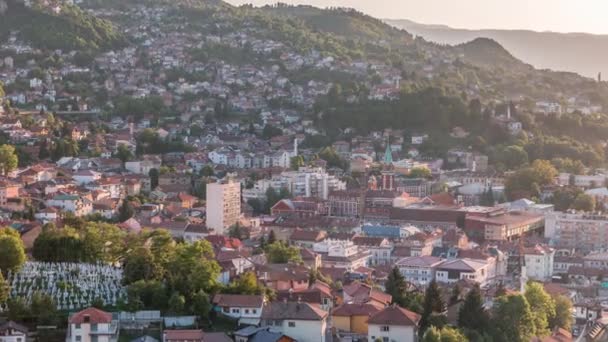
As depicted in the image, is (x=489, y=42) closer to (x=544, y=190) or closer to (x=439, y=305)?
(x=544, y=190)

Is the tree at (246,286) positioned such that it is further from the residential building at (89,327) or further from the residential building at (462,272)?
the residential building at (462,272)

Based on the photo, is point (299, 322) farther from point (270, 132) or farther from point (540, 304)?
point (270, 132)

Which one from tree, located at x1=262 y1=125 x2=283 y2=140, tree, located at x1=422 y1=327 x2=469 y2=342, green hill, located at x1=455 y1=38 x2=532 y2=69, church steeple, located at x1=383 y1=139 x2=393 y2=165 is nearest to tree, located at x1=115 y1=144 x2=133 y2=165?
tree, located at x1=262 y1=125 x2=283 y2=140

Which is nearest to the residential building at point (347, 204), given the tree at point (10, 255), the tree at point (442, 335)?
the tree at point (10, 255)

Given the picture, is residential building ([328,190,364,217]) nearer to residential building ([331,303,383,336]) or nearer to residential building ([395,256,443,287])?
residential building ([395,256,443,287])

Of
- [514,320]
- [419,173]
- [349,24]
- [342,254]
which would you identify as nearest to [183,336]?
[514,320]

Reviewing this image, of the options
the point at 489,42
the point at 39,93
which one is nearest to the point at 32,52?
the point at 39,93

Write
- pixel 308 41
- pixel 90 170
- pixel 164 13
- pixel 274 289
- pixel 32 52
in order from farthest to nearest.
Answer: pixel 164 13 < pixel 308 41 < pixel 32 52 < pixel 90 170 < pixel 274 289
